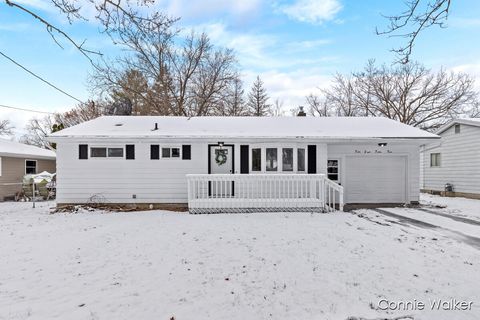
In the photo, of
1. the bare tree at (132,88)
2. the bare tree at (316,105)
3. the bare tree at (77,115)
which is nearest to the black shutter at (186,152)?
the bare tree at (132,88)

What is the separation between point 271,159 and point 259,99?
1677 centimetres

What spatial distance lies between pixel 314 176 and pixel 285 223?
2508 mm

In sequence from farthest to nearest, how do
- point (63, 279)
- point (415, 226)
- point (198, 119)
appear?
1. point (198, 119)
2. point (415, 226)
3. point (63, 279)

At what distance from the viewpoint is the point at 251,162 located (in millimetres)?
10289

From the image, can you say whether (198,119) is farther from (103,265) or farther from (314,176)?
(103,265)

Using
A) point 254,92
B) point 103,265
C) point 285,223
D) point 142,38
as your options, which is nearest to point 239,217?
point 285,223

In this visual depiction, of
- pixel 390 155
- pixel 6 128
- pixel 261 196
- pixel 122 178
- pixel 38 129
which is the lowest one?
pixel 261 196

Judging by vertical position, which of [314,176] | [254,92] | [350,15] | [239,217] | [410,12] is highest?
[254,92]

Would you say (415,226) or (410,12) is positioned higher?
(410,12)

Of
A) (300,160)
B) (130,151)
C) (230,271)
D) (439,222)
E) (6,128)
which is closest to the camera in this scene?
(230,271)

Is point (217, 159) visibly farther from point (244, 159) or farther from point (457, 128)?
point (457, 128)

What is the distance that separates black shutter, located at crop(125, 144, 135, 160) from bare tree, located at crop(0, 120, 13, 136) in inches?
1442

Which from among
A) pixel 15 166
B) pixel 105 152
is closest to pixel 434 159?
pixel 105 152

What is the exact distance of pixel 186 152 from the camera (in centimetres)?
1014
